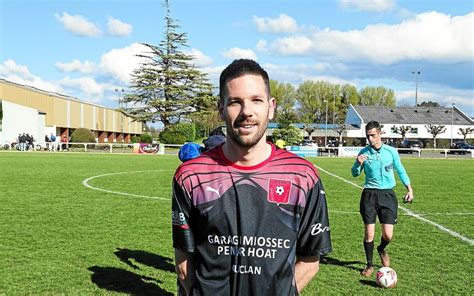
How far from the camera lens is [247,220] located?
2377mm

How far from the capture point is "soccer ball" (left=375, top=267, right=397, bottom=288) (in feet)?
21.8

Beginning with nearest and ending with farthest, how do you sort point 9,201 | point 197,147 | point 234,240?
point 234,240
point 197,147
point 9,201

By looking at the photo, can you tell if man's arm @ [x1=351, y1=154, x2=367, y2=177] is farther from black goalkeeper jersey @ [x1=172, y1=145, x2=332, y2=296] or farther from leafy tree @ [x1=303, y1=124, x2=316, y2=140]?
leafy tree @ [x1=303, y1=124, x2=316, y2=140]

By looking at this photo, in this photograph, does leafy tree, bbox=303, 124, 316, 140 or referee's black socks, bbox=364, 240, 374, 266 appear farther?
leafy tree, bbox=303, 124, 316, 140

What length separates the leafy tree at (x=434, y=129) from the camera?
86.2 metres

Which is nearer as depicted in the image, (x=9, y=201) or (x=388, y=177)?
(x=388, y=177)

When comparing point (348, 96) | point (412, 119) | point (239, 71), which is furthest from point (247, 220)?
point (348, 96)

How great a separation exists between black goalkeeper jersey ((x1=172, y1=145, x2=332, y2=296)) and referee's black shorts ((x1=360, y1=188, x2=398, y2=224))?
526 centimetres

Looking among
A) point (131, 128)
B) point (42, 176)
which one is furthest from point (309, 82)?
point (42, 176)

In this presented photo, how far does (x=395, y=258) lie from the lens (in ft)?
27.1

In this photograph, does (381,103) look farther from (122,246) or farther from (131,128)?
(122,246)

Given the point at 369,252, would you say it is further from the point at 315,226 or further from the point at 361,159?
the point at 315,226

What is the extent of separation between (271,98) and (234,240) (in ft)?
2.39

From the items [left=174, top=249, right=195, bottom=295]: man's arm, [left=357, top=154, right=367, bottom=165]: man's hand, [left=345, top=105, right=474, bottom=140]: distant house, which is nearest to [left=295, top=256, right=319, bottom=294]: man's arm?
[left=174, top=249, right=195, bottom=295]: man's arm
